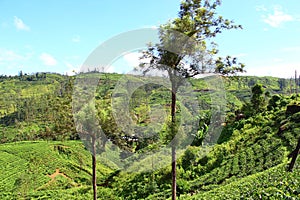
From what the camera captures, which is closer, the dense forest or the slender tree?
the slender tree

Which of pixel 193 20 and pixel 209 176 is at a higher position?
pixel 193 20

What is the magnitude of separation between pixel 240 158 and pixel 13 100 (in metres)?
109

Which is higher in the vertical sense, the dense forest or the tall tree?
the tall tree

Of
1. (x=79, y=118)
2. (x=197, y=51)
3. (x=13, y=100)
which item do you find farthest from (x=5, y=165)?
(x=13, y=100)

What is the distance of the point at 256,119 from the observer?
1283 inches

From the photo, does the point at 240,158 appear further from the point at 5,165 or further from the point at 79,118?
the point at 5,165

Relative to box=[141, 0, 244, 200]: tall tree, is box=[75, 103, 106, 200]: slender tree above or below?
below

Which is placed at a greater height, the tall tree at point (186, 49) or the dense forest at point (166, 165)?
the tall tree at point (186, 49)

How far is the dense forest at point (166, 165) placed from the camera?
1234cm

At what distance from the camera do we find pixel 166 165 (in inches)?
788

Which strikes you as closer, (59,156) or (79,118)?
(79,118)

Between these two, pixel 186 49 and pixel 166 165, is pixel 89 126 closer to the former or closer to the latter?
pixel 186 49

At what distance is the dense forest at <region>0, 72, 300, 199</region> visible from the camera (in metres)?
12.3

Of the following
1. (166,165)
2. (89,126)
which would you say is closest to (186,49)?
(89,126)
